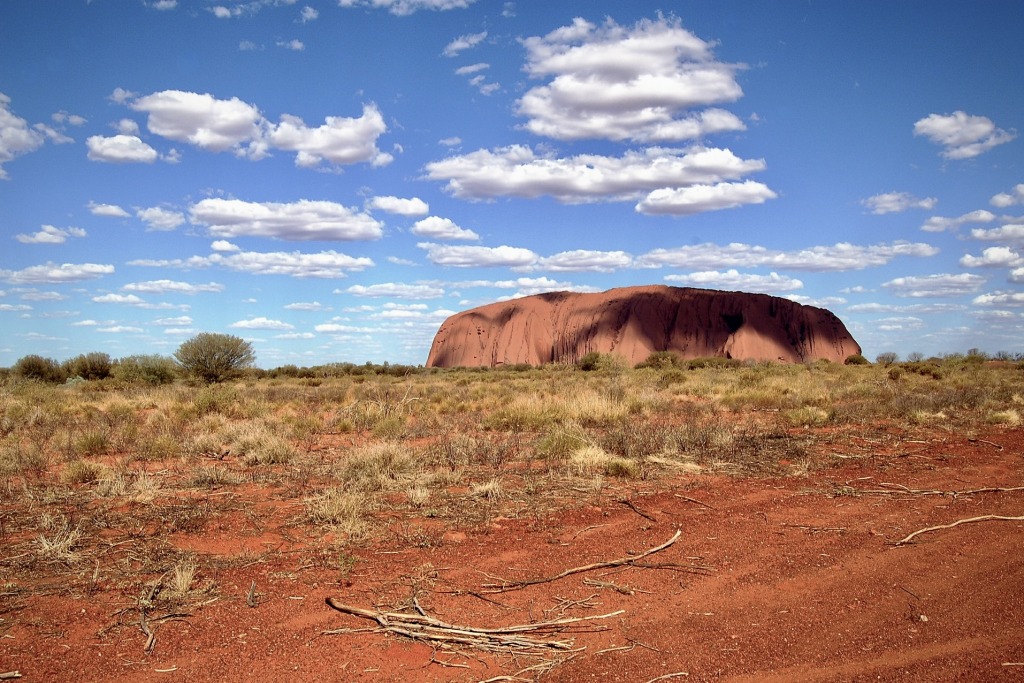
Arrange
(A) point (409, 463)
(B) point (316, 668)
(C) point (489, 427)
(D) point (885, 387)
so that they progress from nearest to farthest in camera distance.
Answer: (B) point (316, 668)
(A) point (409, 463)
(C) point (489, 427)
(D) point (885, 387)

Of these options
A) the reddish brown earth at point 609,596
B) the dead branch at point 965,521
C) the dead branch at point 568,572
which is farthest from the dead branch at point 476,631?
the dead branch at point 965,521

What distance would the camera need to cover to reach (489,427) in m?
13.8

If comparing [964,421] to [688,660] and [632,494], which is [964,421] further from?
[688,660]

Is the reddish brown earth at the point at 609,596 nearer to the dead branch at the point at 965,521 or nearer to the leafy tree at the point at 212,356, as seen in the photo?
the dead branch at the point at 965,521

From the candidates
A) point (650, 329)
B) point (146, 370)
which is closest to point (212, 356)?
point (146, 370)

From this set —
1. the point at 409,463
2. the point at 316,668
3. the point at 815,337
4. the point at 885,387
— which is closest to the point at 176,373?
the point at 409,463

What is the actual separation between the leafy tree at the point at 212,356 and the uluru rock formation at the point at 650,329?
120 feet

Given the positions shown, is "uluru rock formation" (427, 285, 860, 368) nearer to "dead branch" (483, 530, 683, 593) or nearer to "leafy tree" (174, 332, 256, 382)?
"leafy tree" (174, 332, 256, 382)

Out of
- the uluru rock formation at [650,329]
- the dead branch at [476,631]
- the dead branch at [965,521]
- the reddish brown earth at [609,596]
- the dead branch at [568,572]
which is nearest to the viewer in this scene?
the reddish brown earth at [609,596]

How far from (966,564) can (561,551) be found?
3.22 metres

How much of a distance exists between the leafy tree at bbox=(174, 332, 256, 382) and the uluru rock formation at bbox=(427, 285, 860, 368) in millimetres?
36683

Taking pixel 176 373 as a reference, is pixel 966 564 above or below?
below

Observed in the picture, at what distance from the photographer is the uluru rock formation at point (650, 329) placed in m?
70.2

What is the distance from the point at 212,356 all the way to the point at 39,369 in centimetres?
793
